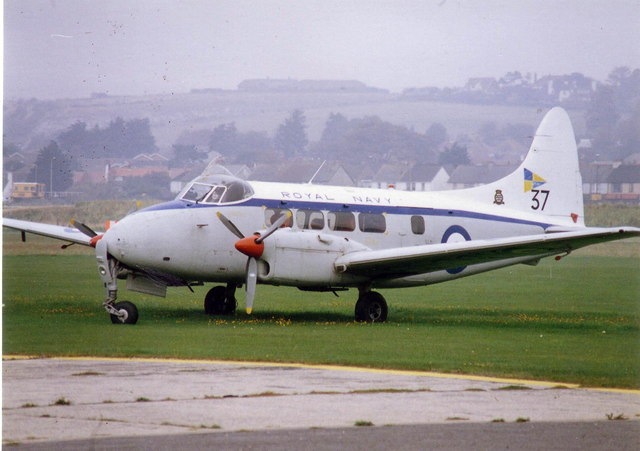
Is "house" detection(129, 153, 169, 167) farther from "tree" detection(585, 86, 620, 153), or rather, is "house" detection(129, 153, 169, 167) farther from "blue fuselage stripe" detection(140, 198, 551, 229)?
"blue fuselage stripe" detection(140, 198, 551, 229)

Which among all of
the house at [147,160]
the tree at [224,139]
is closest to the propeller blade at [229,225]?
the house at [147,160]

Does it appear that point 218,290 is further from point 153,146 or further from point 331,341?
point 153,146

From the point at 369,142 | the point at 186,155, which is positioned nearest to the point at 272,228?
the point at 186,155

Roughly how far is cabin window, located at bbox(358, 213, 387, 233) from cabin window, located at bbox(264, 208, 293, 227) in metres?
1.85

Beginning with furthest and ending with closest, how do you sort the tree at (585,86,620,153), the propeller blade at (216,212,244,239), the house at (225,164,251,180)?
the tree at (585,86,620,153) → the house at (225,164,251,180) → the propeller blade at (216,212,244,239)

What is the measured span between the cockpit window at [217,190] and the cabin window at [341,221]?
1.98m

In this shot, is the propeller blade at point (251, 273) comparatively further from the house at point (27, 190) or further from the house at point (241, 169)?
the house at point (27, 190)

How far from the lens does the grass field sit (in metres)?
16.0

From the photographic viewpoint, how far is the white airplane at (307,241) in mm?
20516

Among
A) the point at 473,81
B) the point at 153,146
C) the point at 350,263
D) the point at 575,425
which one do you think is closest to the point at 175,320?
the point at 350,263

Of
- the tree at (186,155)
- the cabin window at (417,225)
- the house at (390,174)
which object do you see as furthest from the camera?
the house at (390,174)

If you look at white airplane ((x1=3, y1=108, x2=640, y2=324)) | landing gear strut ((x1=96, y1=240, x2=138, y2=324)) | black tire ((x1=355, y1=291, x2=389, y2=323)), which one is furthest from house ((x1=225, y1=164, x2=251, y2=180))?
landing gear strut ((x1=96, y1=240, x2=138, y2=324))

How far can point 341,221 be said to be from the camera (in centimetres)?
2261

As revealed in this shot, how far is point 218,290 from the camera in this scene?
23.6 meters
